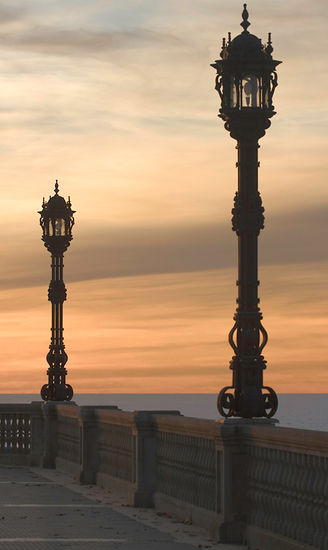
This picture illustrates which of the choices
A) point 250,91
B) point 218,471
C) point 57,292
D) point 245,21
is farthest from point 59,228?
point 218,471

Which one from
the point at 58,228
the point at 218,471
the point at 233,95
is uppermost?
the point at 58,228

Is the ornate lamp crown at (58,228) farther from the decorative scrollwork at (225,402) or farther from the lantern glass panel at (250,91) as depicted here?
the decorative scrollwork at (225,402)

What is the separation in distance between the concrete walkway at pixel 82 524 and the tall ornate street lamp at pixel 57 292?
25.6ft

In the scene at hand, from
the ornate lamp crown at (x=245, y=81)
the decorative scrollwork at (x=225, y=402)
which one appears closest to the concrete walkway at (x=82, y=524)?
the decorative scrollwork at (x=225, y=402)

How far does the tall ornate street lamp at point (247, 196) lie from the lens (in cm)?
1886

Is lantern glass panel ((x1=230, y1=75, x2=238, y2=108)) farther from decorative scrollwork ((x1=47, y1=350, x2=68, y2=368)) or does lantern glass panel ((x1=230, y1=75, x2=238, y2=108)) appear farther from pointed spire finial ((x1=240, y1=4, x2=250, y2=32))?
decorative scrollwork ((x1=47, y1=350, x2=68, y2=368))

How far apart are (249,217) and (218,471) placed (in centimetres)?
335

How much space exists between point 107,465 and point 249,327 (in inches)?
347

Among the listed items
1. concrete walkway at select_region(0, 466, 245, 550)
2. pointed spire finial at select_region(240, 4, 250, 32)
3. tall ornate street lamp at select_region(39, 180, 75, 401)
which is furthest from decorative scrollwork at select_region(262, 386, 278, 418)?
tall ornate street lamp at select_region(39, 180, 75, 401)

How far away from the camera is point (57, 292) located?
35281 millimetres

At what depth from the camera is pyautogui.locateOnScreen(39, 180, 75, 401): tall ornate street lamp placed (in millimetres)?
34969

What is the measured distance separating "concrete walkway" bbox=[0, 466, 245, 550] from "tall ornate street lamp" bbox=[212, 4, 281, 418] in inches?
74.1

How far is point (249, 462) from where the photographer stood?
18312 mm

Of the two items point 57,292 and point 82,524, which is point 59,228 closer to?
point 57,292
